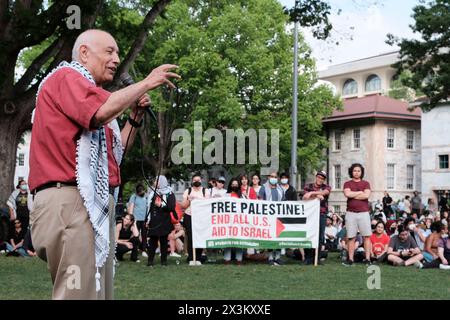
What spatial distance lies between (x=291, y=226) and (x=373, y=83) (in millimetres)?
99380

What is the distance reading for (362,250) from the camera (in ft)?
56.4

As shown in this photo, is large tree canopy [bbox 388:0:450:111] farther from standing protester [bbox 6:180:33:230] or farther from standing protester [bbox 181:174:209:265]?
standing protester [bbox 6:180:33:230]

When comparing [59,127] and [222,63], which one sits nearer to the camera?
[59,127]

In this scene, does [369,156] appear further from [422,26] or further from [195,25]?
[422,26]

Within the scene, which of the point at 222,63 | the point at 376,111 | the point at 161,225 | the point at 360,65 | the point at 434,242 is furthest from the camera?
the point at 360,65

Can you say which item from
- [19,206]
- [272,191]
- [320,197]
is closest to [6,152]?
[19,206]

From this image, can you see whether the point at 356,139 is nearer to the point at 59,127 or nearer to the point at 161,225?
the point at 161,225

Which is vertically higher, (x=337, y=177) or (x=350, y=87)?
(x=350, y=87)

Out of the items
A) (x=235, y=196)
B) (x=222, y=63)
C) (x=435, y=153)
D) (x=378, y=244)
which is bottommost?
(x=378, y=244)

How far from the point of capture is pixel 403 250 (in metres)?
16.5

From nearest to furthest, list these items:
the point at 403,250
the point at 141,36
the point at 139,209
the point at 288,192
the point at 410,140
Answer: the point at 403,250
the point at 288,192
the point at 139,209
the point at 141,36
the point at 410,140

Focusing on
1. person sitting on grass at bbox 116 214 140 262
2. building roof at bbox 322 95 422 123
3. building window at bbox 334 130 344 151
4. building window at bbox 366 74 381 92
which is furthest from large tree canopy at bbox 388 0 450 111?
building window at bbox 366 74 381 92
